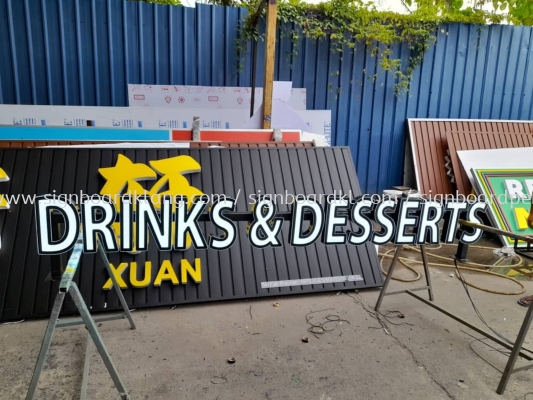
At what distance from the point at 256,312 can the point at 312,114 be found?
12.0 ft

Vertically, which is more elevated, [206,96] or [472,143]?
[206,96]

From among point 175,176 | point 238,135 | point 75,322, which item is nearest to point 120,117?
point 238,135

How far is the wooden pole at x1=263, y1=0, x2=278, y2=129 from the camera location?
4434 mm

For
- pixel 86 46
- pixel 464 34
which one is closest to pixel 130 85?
pixel 86 46

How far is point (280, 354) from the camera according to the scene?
8.58 ft

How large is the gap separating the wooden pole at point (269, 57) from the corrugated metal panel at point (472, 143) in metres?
3.34

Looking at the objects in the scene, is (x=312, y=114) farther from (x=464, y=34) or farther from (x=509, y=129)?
(x=509, y=129)

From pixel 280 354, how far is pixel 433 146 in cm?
509

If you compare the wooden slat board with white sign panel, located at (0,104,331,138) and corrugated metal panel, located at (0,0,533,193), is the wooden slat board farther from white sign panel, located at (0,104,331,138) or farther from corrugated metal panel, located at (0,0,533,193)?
white sign panel, located at (0,104,331,138)

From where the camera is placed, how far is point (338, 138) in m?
6.17

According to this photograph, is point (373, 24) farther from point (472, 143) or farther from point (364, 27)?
point (472, 143)

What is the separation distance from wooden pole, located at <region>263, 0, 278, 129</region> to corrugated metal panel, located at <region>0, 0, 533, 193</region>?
1.12m

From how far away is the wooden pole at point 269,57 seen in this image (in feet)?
14.5

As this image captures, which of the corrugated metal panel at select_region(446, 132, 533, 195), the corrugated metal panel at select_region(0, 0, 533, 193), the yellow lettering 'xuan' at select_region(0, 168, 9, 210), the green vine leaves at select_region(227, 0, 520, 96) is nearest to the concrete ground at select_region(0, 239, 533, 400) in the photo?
the yellow lettering 'xuan' at select_region(0, 168, 9, 210)
